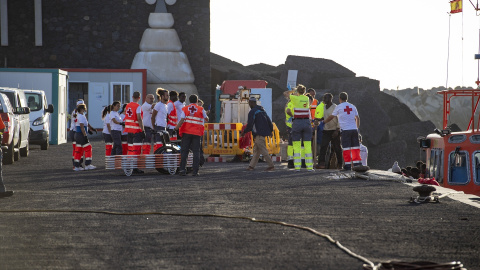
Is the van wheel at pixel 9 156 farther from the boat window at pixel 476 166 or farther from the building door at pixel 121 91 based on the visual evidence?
the building door at pixel 121 91

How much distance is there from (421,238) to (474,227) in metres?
1.17

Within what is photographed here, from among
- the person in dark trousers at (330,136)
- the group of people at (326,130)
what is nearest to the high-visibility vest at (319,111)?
the group of people at (326,130)

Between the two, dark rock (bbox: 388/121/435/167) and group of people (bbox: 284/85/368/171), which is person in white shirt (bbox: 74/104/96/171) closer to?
group of people (bbox: 284/85/368/171)

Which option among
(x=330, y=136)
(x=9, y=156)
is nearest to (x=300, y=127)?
(x=330, y=136)

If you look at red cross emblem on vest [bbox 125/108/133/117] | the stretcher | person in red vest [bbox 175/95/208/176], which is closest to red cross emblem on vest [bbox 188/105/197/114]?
person in red vest [bbox 175/95/208/176]

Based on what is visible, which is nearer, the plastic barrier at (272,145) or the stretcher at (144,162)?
the stretcher at (144,162)

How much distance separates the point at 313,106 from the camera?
2358 centimetres

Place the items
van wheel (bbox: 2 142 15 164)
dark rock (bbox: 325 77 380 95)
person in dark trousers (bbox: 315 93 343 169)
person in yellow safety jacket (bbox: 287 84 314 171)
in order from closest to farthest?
person in yellow safety jacket (bbox: 287 84 314 171)
person in dark trousers (bbox: 315 93 343 169)
van wheel (bbox: 2 142 15 164)
dark rock (bbox: 325 77 380 95)

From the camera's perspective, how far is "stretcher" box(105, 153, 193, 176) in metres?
19.1

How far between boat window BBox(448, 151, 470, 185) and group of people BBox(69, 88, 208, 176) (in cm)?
591

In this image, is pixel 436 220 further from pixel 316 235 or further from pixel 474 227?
pixel 316 235

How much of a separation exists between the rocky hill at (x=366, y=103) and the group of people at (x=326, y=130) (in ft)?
92.4

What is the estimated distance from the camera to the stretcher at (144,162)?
19094 mm

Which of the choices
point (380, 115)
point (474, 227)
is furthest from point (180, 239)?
point (380, 115)
